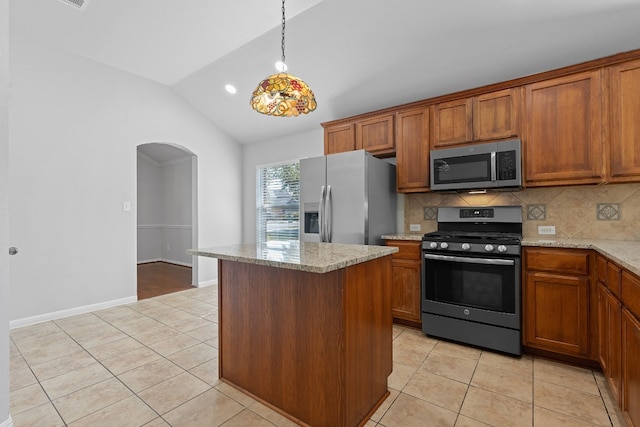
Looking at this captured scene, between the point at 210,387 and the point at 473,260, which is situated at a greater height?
the point at 473,260

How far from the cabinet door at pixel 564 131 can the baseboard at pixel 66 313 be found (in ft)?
15.8

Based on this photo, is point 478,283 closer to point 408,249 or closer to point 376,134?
point 408,249

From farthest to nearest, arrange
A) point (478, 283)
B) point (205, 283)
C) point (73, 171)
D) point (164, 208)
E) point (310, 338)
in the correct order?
point (164, 208)
point (205, 283)
point (73, 171)
point (478, 283)
point (310, 338)

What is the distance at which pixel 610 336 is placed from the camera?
1.83 m

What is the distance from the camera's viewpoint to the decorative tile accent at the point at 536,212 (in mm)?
2882

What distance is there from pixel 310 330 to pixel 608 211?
2817 mm

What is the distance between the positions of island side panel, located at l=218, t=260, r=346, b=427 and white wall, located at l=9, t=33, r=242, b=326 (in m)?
2.63

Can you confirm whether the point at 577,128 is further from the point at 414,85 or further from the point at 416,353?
the point at 416,353

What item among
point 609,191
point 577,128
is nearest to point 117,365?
point 577,128

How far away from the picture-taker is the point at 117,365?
236 cm

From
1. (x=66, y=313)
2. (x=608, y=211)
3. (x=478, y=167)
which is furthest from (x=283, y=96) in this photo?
(x=66, y=313)

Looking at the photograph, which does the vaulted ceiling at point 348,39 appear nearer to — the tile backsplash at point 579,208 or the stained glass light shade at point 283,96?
the tile backsplash at point 579,208

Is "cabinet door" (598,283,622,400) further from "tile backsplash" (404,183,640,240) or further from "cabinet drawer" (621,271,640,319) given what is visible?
"tile backsplash" (404,183,640,240)

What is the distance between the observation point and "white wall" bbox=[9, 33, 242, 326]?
3.21 meters
